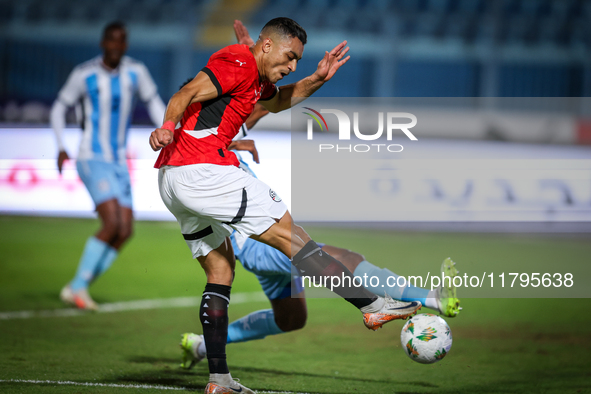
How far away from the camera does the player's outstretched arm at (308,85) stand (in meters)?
3.59

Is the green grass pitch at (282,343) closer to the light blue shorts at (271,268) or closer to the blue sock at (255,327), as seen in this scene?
the blue sock at (255,327)

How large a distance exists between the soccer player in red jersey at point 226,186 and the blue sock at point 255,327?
674 millimetres

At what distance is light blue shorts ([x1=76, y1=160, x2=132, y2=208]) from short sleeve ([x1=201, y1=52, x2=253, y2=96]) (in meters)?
3.33

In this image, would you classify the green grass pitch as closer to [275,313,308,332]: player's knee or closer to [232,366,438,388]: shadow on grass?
[232,366,438,388]: shadow on grass

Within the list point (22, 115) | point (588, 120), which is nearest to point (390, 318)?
point (588, 120)

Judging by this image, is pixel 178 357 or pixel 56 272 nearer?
pixel 178 357

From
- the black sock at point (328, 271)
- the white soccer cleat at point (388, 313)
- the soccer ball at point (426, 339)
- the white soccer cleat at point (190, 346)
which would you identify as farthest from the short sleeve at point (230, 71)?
the white soccer cleat at point (190, 346)

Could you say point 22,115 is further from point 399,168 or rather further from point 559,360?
point 559,360

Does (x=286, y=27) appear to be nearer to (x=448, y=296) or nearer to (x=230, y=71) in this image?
(x=230, y=71)

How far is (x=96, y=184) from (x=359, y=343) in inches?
111

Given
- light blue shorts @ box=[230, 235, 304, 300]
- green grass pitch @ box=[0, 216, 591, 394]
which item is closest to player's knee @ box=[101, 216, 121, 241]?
green grass pitch @ box=[0, 216, 591, 394]

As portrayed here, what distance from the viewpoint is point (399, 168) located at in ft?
29.6

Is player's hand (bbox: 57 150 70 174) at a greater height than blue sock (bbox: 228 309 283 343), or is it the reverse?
player's hand (bbox: 57 150 70 174)

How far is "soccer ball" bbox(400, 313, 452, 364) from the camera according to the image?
132 inches
